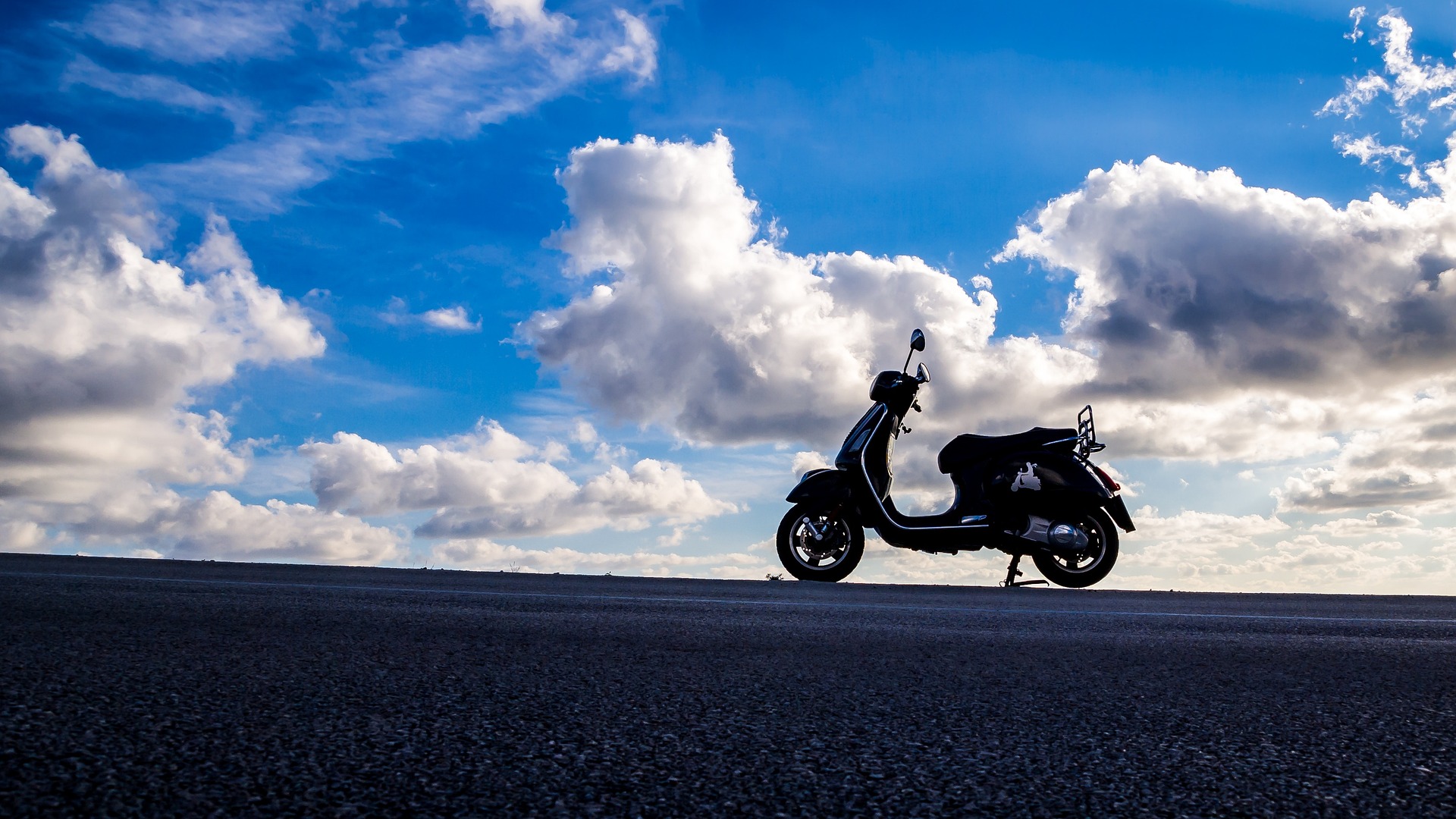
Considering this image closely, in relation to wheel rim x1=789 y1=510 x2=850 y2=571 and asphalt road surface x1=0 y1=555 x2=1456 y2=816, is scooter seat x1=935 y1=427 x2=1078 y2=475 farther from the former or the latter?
asphalt road surface x1=0 y1=555 x2=1456 y2=816

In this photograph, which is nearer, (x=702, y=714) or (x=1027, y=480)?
(x=702, y=714)

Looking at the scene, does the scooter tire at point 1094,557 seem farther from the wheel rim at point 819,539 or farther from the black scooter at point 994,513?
the wheel rim at point 819,539

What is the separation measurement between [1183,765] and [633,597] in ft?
13.1

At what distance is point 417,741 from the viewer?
190 cm

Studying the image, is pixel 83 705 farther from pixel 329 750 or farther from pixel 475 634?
pixel 475 634

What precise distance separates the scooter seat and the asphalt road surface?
4.22m

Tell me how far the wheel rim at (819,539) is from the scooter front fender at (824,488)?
0.14 m

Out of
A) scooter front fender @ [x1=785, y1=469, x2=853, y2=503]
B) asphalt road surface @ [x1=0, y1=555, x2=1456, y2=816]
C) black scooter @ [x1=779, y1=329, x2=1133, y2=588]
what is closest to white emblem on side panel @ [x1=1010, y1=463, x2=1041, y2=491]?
black scooter @ [x1=779, y1=329, x2=1133, y2=588]

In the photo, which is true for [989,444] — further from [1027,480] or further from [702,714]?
[702,714]

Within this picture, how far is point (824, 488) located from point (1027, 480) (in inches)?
67.4

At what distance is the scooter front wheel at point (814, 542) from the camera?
8578 mm

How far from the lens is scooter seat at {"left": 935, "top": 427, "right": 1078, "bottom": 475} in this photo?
867 cm

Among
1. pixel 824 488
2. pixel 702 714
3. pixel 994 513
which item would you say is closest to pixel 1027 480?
pixel 994 513

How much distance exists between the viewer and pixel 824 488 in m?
8.71
